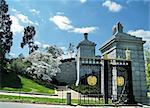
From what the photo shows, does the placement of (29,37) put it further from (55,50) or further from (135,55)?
(135,55)

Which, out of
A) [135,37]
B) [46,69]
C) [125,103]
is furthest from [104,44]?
[46,69]

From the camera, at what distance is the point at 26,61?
121 ft

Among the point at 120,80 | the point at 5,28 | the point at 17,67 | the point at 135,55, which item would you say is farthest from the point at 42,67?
the point at 120,80

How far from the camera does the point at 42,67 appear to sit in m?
34.4

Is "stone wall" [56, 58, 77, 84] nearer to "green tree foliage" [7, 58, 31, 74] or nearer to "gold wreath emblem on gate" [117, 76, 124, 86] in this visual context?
"green tree foliage" [7, 58, 31, 74]

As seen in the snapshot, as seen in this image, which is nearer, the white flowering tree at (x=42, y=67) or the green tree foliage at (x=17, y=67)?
the green tree foliage at (x=17, y=67)

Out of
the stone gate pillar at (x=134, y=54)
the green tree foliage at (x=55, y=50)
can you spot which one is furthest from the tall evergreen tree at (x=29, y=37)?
the stone gate pillar at (x=134, y=54)

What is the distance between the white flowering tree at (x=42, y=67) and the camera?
34281 mm

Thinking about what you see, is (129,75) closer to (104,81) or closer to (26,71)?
(104,81)

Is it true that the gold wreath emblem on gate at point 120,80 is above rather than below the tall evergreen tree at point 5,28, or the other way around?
below

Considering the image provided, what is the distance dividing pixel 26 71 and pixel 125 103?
2085 centimetres

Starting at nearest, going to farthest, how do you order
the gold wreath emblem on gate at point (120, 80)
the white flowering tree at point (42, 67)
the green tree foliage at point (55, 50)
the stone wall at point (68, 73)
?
the gold wreath emblem on gate at point (120, 80) < the white flowering tree at point (42, 67) < the stone wall at point (68, 73) < the green tree foliage at point (55, 50)

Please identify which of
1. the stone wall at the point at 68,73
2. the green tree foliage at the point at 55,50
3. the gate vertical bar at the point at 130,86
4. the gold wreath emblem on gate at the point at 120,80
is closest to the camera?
the gate vertical bar at the point at 130,86

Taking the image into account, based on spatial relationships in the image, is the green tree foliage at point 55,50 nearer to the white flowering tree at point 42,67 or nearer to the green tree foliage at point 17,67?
the white flowering tree at point 42,67
